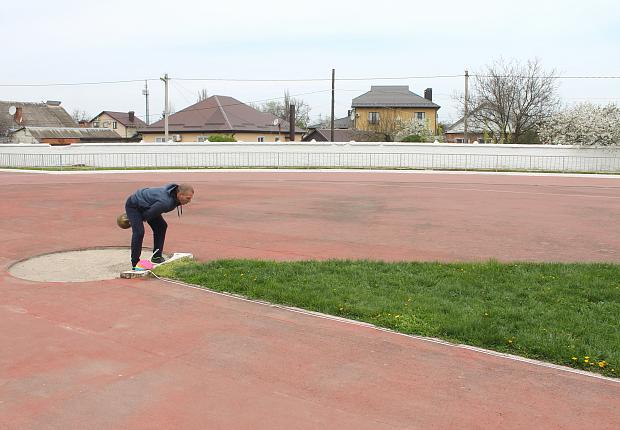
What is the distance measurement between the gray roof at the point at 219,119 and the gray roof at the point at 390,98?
16.0 metres

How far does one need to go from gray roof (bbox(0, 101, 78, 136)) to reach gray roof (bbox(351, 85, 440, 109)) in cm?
3694

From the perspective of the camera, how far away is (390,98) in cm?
7812

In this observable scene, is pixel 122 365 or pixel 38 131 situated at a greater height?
pixel 38 131

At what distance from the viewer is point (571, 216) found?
15.9 metres

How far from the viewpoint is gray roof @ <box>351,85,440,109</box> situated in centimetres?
7662

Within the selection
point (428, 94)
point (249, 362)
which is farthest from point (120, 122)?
point (249, 362)

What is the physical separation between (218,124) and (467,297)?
55.4 metres

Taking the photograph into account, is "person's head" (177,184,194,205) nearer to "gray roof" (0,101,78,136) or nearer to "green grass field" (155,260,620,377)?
"green grass field" (155,260,620,377)

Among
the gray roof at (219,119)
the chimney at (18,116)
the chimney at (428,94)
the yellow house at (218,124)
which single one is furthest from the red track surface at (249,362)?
the chimney at (428,94)

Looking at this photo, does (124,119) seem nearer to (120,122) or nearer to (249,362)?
(120,122)

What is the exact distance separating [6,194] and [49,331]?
1731cm

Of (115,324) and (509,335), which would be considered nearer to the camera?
(509,335)

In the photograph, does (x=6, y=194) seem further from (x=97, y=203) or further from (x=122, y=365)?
(x=122, y=365)

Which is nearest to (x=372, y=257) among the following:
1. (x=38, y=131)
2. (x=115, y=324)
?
(x=115, y=324)
